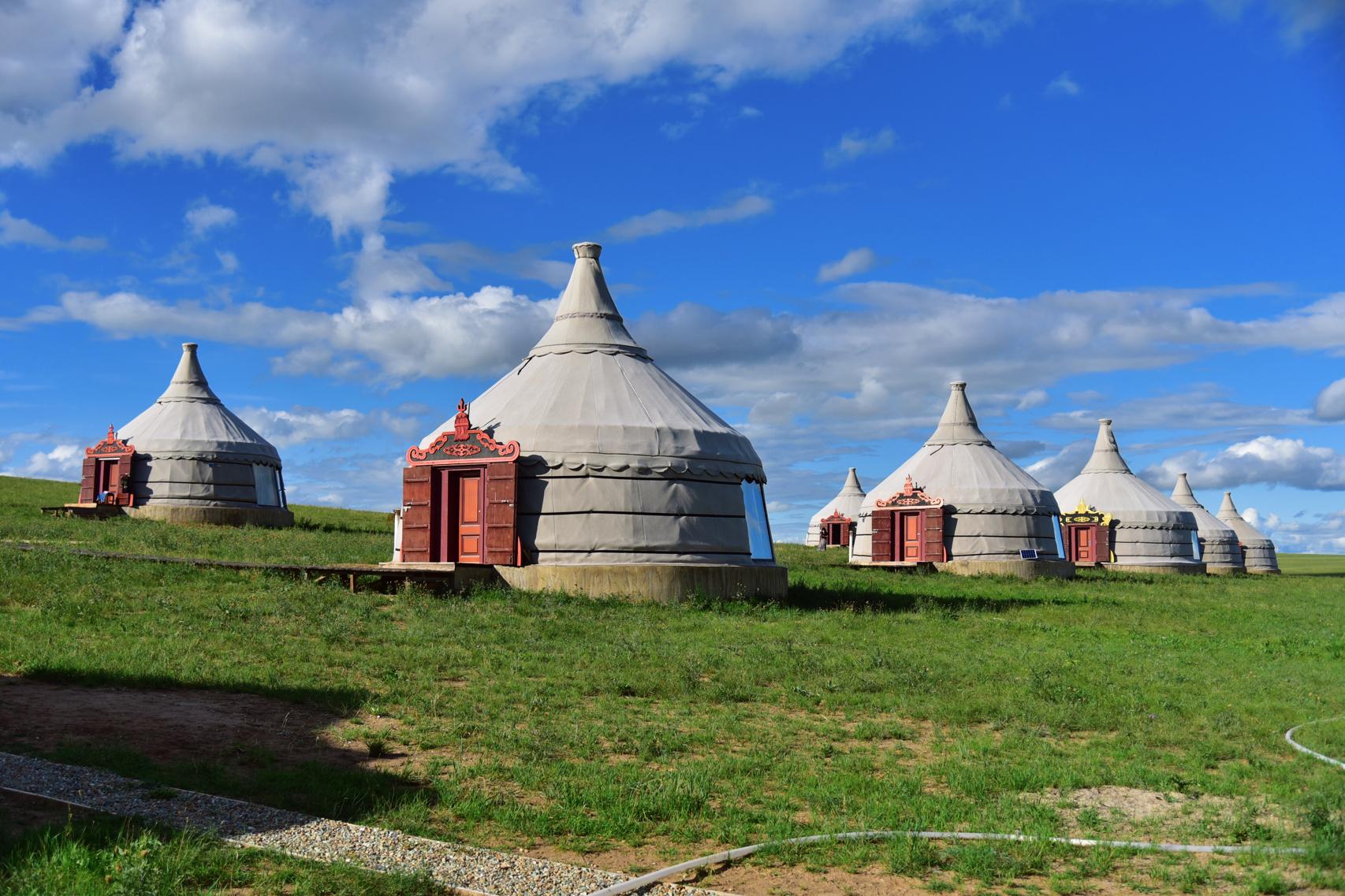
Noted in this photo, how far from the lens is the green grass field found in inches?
296

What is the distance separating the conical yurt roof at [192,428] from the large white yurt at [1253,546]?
48.5m

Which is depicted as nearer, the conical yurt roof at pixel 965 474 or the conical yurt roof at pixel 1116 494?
the conical yurt roof at pixel 965 474

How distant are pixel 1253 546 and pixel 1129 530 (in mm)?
19875

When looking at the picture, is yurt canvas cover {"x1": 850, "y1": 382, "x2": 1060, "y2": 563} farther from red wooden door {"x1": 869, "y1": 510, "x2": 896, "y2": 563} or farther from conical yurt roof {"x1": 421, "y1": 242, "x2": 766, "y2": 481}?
conical yurt roof {"x1": 421, "y1": 242, "x2": 766, "y2": 481}

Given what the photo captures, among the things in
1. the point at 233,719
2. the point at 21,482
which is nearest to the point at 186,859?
the point at 233,719

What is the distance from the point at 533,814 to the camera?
25.3 feet

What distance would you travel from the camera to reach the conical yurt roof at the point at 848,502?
186 ft

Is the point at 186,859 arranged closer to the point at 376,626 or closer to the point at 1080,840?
the point at 1080,840

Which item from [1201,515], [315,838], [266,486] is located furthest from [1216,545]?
[315,838]

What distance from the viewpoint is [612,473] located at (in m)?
19.7

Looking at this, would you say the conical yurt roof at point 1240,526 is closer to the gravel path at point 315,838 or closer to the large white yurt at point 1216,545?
the large white yurt at point 1216,545

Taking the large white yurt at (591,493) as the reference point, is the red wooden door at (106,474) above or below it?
above

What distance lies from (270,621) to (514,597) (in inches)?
168

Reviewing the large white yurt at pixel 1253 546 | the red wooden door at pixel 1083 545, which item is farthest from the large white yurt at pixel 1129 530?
the large white yurt at pixel 1253 546
